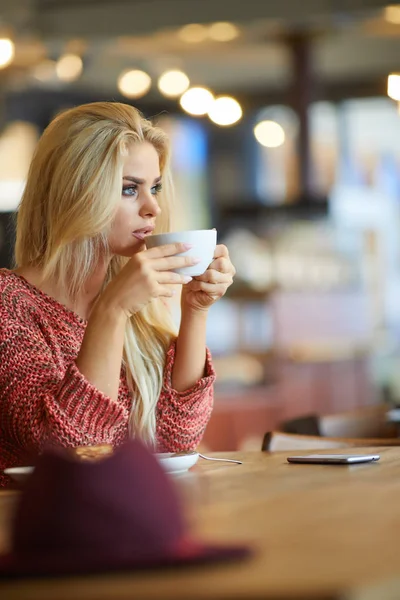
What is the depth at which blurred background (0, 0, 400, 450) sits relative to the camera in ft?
22.0

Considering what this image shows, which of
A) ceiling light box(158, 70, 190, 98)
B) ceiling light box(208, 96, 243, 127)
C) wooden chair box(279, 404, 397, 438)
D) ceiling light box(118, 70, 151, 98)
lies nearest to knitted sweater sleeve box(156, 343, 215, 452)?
wooden chair box(279, 404, 397, 438)

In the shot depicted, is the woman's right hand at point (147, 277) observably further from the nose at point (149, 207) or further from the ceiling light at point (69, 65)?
the ceiling light at point (69, 65)

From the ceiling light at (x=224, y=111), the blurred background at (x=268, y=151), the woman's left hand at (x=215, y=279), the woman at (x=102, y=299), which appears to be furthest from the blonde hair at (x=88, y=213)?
the ceiling light at (x=224, y=111)

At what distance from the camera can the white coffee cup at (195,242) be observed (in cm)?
180

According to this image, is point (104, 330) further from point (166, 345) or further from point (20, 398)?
point (166, 345)

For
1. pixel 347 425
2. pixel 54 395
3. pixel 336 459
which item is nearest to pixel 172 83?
pixel 347 425

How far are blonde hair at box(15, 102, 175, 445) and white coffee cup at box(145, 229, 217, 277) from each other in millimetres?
296

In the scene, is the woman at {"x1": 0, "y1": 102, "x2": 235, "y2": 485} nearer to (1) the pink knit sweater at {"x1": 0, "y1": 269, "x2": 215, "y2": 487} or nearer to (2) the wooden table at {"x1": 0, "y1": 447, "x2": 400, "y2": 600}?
(1) the pink knit sweater at {"x1": 0, "y1": 269, "x2": 215, "y2": 487}

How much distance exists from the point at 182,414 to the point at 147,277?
37 centimetres

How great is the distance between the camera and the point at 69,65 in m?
7.77

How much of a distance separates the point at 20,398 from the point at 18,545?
1.04m

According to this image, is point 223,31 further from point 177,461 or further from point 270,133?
point 177,461

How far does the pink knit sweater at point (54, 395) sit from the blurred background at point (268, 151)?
1045 millimetres

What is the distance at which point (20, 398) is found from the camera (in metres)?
1.82
